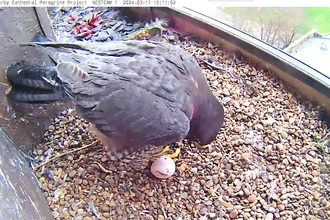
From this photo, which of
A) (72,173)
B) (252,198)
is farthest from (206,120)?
(72,173)

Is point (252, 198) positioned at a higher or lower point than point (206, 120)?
lower

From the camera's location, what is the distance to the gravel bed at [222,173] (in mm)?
1721

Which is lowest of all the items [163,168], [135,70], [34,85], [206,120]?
[163,168]

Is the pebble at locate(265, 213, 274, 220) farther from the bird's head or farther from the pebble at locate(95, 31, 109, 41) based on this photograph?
the pebble at locate(95, 31, 109, 41)

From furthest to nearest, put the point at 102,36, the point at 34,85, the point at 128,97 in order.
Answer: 1. the point at 102,36
2. the point at 34,85
3. the point at 128,97

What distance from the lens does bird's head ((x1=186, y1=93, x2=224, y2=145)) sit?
5.76ft

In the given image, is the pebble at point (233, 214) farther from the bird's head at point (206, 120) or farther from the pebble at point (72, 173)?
the pebble at point (72, 173)

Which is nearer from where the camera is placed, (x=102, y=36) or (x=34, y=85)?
(x=34, y=85)

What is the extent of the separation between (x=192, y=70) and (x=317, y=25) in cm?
84

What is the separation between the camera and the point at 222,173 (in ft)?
6.04

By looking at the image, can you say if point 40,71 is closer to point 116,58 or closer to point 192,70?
point 116,58

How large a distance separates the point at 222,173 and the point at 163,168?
31 cm

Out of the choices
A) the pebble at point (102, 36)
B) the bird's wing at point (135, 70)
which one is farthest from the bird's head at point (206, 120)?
the pebble at point (102, 36)

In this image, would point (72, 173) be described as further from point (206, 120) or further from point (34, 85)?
point (206, 120)
